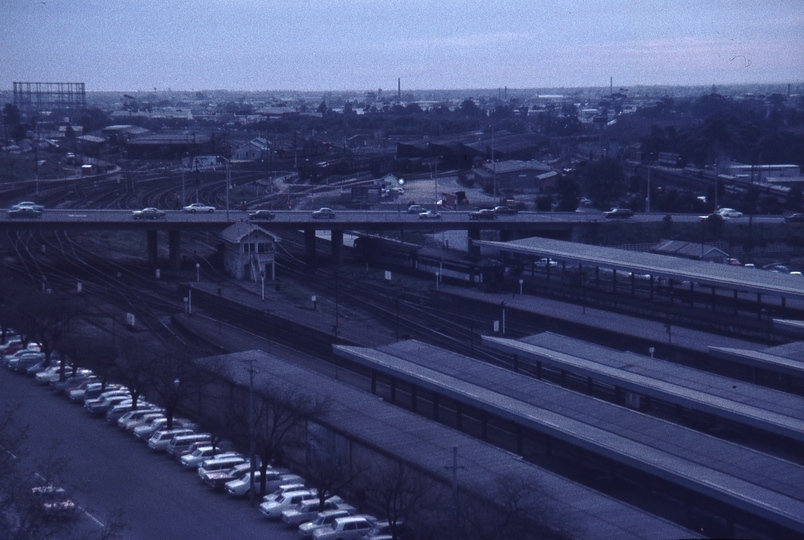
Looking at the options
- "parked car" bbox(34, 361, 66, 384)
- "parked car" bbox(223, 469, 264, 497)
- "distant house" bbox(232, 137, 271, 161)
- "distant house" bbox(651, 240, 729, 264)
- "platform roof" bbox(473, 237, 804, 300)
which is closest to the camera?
"parked car" bbox(223, 469, 264, 497)

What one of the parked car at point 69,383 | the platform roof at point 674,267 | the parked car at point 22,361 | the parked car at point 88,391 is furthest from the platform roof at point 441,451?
the platform roof at point 674,267

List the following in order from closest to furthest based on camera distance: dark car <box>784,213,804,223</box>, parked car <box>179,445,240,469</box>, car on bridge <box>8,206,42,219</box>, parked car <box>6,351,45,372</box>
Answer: parked car <box>179,445,240,469</box>, parked car <box>6,351,45,372</box>, car on bridge <box>8,206,42,219</box>, dark car <box>784,213,804,223</box>

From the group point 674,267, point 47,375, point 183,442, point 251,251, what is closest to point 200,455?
point 183,442

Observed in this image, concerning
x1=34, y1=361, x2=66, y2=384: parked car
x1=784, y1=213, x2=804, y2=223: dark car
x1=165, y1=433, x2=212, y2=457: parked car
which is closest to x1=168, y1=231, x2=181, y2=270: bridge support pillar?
x1=34, y1=361, x2=66, y2=384: parked car

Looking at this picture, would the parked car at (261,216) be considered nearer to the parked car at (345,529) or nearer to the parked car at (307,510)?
the parked car at (307,510)

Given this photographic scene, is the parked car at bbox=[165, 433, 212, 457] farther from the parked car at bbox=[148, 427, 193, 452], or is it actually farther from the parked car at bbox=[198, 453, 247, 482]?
the parked car at bbox=[198, 453, 247, 482]
